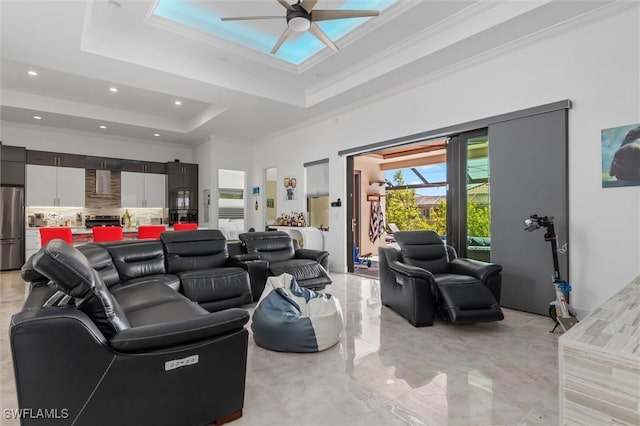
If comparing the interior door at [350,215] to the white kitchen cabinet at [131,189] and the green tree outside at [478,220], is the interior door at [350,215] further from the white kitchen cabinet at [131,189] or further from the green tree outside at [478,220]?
the white kitchen cabinet at [131,189]

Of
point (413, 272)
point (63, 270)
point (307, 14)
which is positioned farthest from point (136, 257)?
point (307, 14)

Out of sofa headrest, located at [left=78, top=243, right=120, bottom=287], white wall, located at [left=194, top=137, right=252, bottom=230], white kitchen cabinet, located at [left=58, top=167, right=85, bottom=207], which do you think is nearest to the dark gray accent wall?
sofa headrest, located at [left=78, top=243, right=120, bottom=287]

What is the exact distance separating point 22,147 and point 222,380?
8113 mm

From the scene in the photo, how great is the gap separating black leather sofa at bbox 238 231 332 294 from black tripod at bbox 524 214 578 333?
2619mm

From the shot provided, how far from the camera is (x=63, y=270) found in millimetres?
1441

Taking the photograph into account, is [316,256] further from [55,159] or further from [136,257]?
[55,159]

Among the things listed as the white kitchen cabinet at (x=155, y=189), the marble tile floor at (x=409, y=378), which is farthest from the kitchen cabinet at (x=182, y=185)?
the marble tile floor at (x=409, y=378)

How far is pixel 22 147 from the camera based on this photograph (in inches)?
274

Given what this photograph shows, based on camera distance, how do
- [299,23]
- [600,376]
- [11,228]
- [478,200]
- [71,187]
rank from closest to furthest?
[600,376] < [299,23] < [478,200] < [11,228] < [71,187]

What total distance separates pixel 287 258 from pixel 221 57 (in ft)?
10.4

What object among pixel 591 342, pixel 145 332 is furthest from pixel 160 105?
pixel 591 342

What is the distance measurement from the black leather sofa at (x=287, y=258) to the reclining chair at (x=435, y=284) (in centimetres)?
98

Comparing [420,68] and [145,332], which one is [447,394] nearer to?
[145,332]

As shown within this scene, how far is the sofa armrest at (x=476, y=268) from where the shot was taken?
341 centimetres
